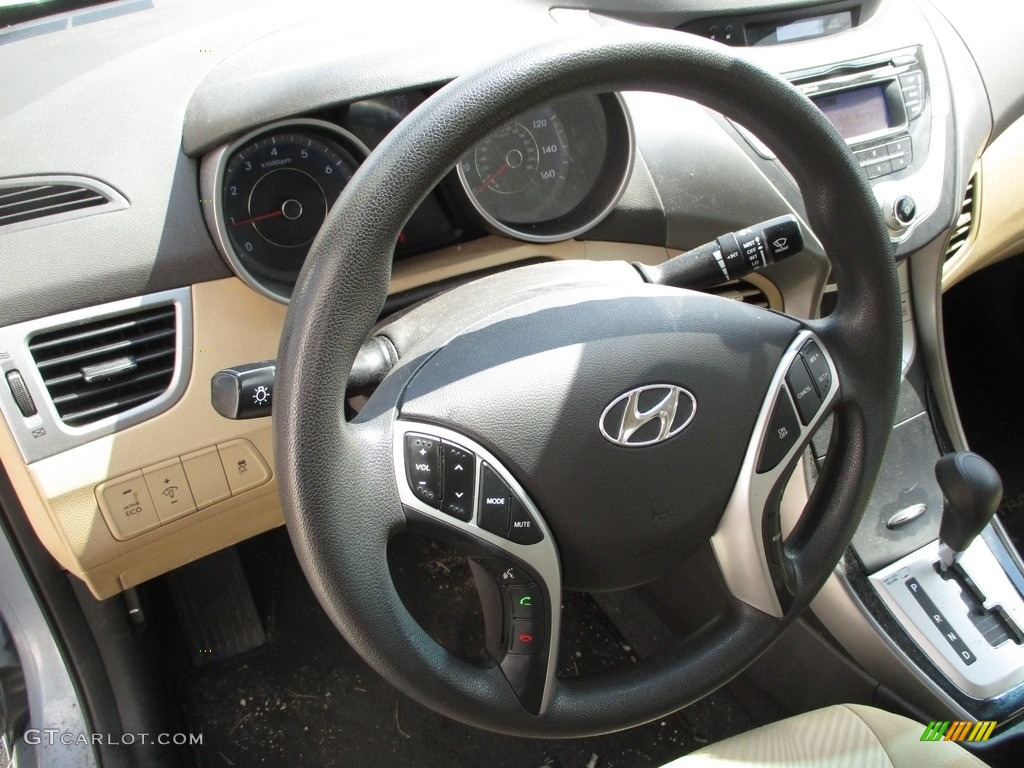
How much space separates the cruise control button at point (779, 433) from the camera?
3.01 ft

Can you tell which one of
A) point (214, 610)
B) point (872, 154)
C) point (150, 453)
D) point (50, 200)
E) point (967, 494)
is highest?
point (50, 200)

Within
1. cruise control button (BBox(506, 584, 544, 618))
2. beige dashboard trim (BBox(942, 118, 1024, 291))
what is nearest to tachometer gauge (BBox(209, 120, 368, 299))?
cruise control button (BBox(506, 584, 544, 618))

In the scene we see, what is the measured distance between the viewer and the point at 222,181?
3.67ft

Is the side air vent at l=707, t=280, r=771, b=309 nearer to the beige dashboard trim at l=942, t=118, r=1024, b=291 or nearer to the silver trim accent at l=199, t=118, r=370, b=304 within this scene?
the beige dashboard trim at l=942, t=118, r=1024, b=291

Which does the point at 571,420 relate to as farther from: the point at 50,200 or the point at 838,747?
the point at 50,200

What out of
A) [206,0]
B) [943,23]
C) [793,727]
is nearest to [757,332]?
[793,727]

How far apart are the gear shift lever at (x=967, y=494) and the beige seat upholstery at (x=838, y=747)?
312 millimetres

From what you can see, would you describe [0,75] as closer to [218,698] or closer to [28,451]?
[28,451]

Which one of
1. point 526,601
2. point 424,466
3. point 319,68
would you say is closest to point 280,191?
point 319,68

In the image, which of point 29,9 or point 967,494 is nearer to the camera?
point 967,494

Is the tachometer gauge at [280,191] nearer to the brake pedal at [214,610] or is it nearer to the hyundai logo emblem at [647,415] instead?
the hyundai logo emblem at [647,415]

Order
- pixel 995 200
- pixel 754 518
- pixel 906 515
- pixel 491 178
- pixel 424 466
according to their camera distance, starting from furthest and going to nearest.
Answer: pixel 995 200 → pixel 906 515 → pixel 491 178 → pixel 754 518 → pixel 424 466

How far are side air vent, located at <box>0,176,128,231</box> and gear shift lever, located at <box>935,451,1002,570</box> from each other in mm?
1198

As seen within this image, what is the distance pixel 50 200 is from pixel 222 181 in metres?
0.22
